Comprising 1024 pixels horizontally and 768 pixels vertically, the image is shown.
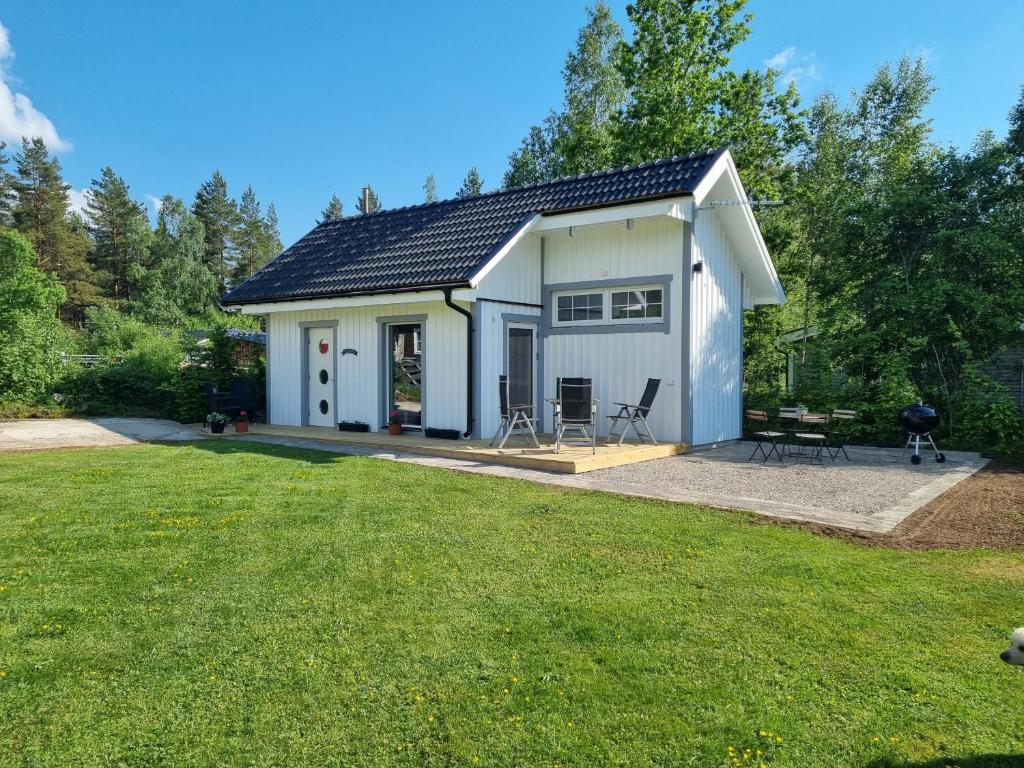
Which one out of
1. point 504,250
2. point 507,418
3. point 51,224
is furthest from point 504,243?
point 51,224

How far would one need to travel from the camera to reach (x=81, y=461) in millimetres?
9078

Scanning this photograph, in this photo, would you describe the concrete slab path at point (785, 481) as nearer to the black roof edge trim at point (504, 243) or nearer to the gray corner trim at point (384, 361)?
the gray corner trim at point (384, 361)

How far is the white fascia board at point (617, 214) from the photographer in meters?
9.91

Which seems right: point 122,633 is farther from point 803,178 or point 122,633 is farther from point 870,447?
point 803,178

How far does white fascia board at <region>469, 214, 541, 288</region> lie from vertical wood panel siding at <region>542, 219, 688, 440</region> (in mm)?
797

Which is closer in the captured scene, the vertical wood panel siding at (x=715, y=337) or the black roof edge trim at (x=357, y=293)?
the black roof edge trim at (x=357, y=293)

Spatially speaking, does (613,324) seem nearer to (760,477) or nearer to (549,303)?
(549,303)

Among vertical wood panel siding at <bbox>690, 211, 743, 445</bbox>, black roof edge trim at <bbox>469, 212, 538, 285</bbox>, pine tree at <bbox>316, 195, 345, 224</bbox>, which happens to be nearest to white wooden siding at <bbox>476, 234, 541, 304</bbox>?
black roof edge trim at <bbox>469, 212, 538, 285</bbox>

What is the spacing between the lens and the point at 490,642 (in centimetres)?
337

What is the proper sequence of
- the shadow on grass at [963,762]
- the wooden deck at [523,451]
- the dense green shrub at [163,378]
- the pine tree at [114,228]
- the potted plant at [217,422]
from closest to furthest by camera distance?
1. the shadow on grass at [963,762]
2. the wooden deck at [523,451]
3. the potted plant at [217,422]
4. the dense green shrub at [163,378]
5. the pine tree at [114,228]

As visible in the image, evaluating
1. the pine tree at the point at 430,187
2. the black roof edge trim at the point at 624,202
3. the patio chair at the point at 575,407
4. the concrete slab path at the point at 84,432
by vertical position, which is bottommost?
the concrete slab path at the point at 84,432

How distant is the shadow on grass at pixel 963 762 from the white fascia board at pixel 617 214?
27.8 ft

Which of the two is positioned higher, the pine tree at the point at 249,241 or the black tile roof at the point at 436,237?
the pine tree at the point at 249,241

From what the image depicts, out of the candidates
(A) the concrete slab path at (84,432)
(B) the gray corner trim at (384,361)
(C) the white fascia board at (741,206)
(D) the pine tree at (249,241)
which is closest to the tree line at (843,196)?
(C) the white fascia board at (741,206)
